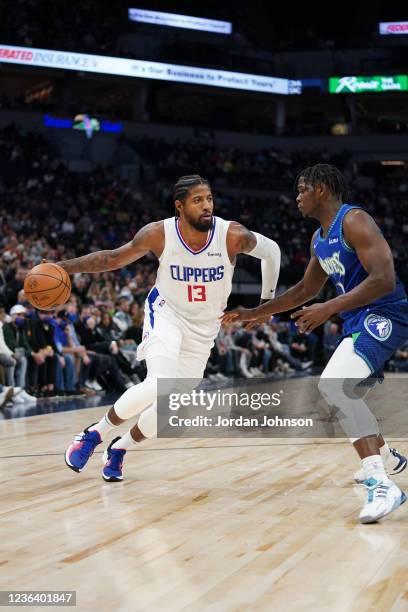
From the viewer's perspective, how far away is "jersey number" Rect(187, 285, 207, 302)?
218 inches

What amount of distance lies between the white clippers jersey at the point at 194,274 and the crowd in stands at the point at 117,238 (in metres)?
5.74

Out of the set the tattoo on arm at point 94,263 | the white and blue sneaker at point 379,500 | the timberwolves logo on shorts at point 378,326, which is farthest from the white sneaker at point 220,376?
the white and blue sneaker at point 379,500

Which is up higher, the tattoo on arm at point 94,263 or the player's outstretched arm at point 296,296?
the tattoo on arm at point 94,263

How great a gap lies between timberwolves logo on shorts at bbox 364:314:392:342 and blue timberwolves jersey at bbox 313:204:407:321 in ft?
0.29

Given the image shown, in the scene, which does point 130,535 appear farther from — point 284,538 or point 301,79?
point 301,79

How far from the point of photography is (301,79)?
37.3 m

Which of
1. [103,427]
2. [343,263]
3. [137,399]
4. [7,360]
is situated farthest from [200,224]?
[7,360]

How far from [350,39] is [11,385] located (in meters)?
32.8

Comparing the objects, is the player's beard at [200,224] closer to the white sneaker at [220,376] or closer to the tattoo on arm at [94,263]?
the tattoo on arm at [94,263]

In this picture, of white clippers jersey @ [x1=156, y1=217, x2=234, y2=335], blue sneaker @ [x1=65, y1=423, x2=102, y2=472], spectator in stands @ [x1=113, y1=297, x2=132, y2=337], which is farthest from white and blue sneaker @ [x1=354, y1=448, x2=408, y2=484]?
spectator in stands @ [x1=113, y1=297, x2=132, y2=337]

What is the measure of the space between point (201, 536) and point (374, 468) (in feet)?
3.62

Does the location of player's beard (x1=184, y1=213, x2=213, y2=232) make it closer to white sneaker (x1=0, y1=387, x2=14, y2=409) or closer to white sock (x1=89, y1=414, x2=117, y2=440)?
white sock (x1=89, y1=414, x2=117, y2=440)

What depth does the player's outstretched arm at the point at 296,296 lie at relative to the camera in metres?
5.31

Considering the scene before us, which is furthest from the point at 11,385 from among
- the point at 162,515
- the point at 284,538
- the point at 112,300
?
the point at 284,538
